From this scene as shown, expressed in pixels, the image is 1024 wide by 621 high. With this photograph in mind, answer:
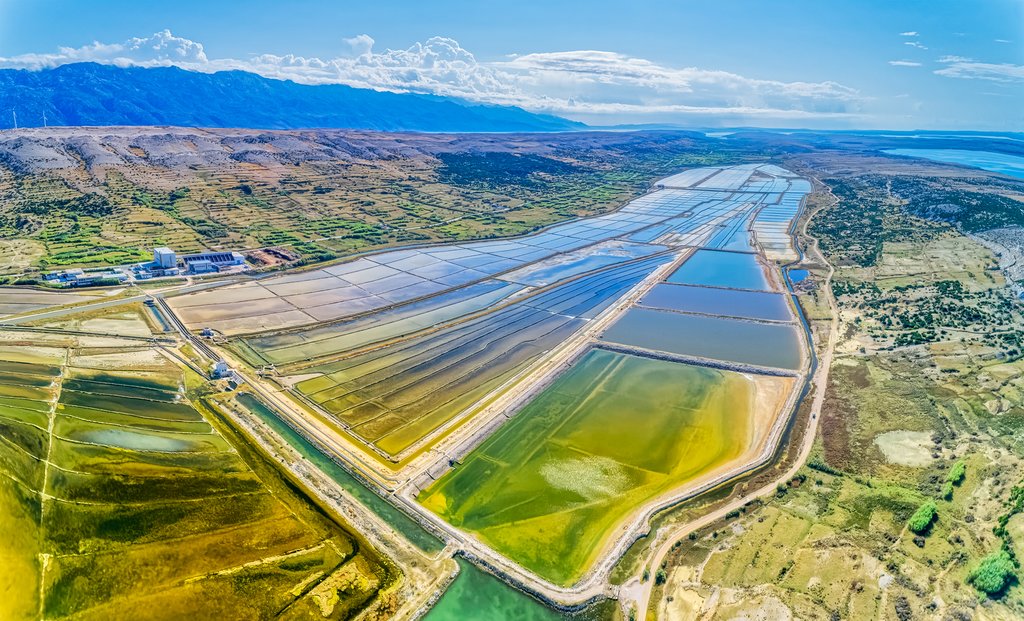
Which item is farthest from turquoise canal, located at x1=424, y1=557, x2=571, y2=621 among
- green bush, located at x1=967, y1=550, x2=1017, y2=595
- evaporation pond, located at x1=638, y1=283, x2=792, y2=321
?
evaporation pond, located at x1=638, y1=283, x2=792, y2=321

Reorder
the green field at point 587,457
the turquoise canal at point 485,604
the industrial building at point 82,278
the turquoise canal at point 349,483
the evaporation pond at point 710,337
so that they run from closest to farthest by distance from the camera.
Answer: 1. the turquoise canal at point 485,604
2. the turquoise canal at point 349,483
3. the green field at point 587,457
4. the evaporation pond at point 710,337
5. the industrial building at point 82,278

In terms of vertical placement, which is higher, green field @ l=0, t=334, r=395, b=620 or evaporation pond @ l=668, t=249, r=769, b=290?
evaporation pond @ l=668, t=249, r=769, b=290

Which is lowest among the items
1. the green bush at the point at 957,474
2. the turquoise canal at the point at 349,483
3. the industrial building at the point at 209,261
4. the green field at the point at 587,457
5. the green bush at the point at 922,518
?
the turquoise canal at the point at 349,483

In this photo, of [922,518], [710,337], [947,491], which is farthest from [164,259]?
[947,491]

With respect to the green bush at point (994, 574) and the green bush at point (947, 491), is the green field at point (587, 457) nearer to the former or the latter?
the green bush at point (947, 491)

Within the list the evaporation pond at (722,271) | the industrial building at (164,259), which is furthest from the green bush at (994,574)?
the industrial building at (164,259)

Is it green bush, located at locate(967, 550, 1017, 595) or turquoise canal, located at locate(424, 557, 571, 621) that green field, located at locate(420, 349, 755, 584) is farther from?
green bush, located at locate(967, 550, 1017, 595)

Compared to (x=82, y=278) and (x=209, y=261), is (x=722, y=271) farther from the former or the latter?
(x=82, y=278)
